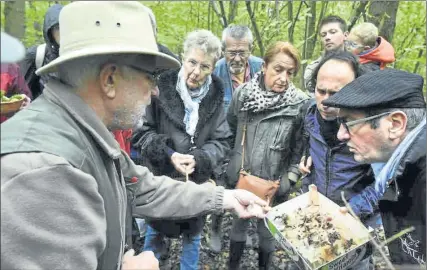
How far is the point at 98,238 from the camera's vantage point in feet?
5.75

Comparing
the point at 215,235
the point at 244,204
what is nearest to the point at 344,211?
the point at 244,204

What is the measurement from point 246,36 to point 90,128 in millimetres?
3639

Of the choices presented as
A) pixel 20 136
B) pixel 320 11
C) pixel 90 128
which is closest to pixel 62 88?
pixel 90 128

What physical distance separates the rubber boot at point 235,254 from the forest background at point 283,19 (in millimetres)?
2891

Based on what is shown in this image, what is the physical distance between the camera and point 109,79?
200 cm

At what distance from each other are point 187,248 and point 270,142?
3.98 feet

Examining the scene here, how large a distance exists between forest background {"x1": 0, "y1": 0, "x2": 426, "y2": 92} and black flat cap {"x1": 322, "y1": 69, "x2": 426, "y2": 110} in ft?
12.8

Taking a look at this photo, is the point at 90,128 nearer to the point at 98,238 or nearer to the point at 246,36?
the point at 98,238

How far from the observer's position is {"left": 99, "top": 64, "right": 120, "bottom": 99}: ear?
1968 mm

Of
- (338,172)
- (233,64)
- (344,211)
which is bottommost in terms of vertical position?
(338,172)

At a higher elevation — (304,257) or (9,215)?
(9,215)

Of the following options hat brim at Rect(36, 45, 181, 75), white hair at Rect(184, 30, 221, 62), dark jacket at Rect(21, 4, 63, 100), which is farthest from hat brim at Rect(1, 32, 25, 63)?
white hair at Rect(184, 30, 221, 62)

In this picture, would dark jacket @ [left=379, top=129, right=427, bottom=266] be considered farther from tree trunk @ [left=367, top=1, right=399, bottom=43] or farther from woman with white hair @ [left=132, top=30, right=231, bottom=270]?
tree trunk @ [left=367, top=1, right=399, bottom=43]

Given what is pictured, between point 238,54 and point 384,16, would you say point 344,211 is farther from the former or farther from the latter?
point 384,16
